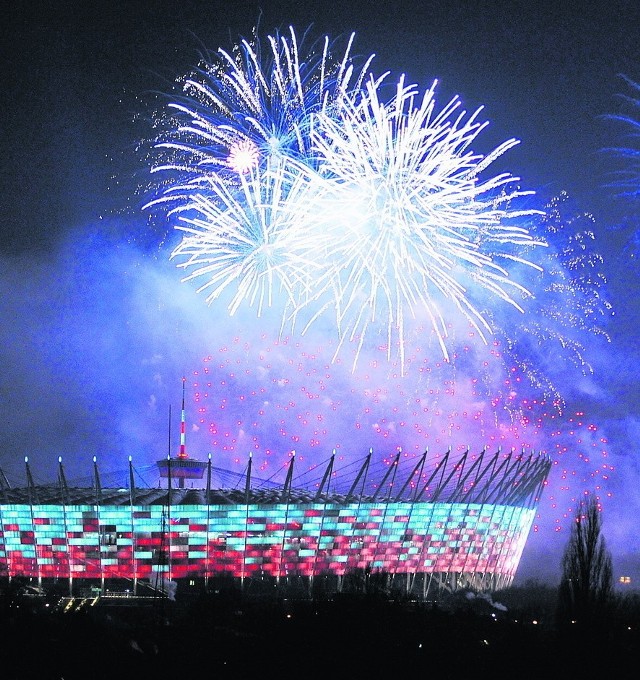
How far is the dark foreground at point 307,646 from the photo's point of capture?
59.2m

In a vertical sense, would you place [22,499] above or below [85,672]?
A: above

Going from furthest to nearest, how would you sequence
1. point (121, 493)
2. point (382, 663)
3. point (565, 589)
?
point (121, 493)
point (565, 589)
point (382, 663)

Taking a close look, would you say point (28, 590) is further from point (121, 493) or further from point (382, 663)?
point (382, 663)

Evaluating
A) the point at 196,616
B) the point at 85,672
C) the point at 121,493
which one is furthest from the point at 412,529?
the point at 85,672

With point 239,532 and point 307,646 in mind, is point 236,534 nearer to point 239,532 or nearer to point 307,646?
point 239,532

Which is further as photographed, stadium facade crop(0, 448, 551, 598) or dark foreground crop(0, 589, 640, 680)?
stadium facade crop(0, 448, 551, 598)

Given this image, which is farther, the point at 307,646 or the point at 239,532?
the point at 239,532

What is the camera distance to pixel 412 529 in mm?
123500

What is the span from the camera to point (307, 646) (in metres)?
67.2

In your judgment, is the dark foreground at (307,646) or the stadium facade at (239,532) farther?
the stadium facade at (239,532)

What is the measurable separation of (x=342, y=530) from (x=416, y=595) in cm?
1491

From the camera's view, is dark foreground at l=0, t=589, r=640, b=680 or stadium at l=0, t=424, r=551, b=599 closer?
dark foreground at l=0, t=589, r=640, b=680

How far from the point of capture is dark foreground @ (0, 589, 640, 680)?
5925cm

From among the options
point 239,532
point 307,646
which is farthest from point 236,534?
point 307,646
